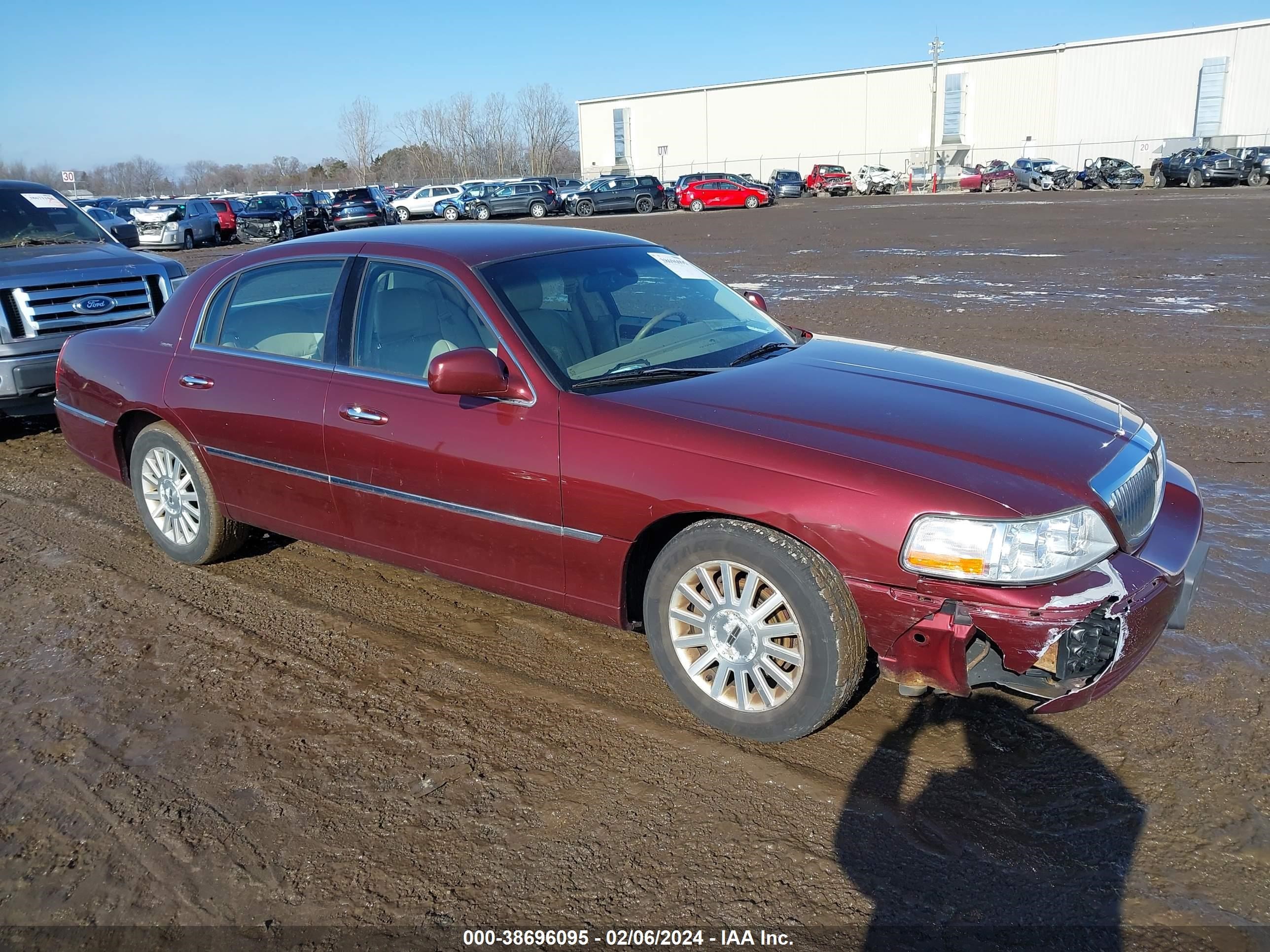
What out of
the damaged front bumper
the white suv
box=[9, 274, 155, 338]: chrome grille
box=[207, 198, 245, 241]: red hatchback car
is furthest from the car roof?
the white suv

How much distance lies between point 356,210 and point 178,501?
35.8 m

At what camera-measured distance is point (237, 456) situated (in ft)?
15.2

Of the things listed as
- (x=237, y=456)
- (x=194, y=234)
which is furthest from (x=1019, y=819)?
(x=194, y=234)

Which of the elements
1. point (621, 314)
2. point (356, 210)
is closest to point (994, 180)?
point (356, 210)

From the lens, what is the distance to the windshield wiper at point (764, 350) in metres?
4.05

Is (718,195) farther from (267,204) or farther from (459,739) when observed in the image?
(459,739)

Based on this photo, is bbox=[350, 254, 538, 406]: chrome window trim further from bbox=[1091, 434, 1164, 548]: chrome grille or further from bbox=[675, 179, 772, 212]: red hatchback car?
bbox=[675, 179, 772, 212]: red hatchback car

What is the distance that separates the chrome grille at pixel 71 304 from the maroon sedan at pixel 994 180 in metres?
49.9

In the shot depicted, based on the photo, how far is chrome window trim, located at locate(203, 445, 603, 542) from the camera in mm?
3609

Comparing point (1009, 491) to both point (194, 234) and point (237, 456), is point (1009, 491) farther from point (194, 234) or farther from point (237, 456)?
point (194, 234)

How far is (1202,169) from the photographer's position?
41344 mm

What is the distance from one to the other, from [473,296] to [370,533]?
111 centimetres

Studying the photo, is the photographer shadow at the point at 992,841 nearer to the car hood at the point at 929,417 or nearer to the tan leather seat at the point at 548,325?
the car hood at the point at 929,417

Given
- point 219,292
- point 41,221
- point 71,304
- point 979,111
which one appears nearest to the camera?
point 219,292
